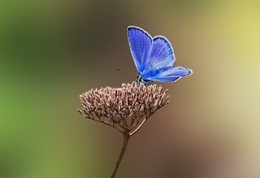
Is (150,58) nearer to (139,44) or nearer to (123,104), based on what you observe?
(139,44)

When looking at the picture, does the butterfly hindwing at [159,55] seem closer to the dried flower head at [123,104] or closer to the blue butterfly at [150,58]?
the blue butterfly at [150,58]

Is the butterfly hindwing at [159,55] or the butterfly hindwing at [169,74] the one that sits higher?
the butterfly hindwing at [159,55]

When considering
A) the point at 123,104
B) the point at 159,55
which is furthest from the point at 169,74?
the point at 123,104

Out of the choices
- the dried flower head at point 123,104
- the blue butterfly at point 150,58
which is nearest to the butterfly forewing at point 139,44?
the blue butterfly at point 150,58

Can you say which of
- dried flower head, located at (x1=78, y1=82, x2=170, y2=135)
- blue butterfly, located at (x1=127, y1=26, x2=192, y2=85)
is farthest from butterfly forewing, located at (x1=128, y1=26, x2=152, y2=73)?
dried flower head, located at (x1=78, y1=82, x2=170, y2=135)
